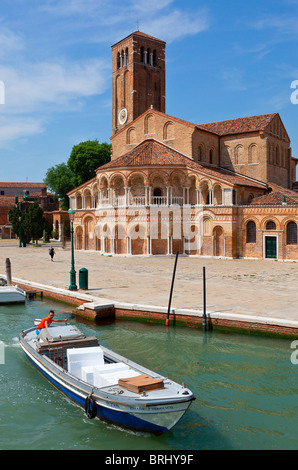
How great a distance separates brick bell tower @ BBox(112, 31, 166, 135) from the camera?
149ft

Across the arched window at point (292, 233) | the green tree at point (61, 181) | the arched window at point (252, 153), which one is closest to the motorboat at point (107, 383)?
the arched window at point (292, 233)

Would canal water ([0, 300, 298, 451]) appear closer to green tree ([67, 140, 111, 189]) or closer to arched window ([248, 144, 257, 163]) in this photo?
arched window ([248, 144, 257, 163])

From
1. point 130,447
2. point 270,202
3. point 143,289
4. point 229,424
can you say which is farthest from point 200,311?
point 270,202

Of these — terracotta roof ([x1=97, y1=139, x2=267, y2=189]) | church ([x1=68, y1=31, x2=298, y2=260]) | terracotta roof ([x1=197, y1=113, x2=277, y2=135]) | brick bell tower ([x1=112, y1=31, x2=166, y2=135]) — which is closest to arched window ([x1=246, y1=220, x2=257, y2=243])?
church ([x1=68, y1=31, x2=298, y2=260])

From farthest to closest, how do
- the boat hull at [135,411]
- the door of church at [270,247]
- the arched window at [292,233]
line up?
the door of church at [270,247] → the arched window at [292,233] → the boat hull at [135,411]

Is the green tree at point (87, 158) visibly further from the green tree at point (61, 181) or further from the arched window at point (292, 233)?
the arched window at point (292, 233)

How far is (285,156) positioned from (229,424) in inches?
1532

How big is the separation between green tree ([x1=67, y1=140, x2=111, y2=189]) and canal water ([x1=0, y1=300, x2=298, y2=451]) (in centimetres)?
4253

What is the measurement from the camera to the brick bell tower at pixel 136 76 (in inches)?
1794

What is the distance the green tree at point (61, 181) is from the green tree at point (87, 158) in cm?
384

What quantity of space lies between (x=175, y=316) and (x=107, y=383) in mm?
5842

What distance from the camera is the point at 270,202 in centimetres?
3119

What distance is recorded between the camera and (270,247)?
3080 cm

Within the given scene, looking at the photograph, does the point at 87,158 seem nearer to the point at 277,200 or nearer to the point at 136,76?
the point at 136,76
